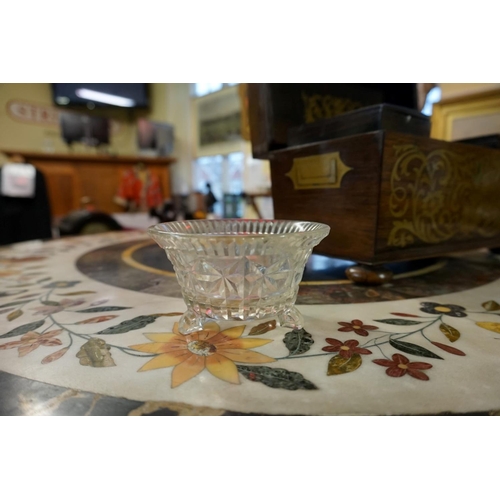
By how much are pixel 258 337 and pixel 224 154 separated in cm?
330

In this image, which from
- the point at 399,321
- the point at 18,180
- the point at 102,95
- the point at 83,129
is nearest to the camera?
the point at 399,321

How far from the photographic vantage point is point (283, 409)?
0.20 m

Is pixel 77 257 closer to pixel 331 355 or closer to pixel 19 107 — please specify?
pixel 331 355

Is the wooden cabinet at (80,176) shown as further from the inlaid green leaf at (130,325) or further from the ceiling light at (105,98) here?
the inlaid green leaf at (130,325)

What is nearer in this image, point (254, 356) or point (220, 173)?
point (254, 356)

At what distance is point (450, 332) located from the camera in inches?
12.2

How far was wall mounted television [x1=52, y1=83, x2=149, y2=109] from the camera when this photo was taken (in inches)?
127

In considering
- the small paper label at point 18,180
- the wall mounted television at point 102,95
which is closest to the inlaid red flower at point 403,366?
the small paper label at point 18,180

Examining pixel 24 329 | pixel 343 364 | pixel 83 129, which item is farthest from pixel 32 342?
pixel 83 129

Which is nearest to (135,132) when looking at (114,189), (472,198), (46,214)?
(114,189)

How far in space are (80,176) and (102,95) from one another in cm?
100

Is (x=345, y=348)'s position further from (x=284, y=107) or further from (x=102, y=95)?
(x=102, y=95)

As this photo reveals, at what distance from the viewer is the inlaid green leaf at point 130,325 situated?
0.31m

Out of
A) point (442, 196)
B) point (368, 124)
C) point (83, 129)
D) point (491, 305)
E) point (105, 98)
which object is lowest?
point (491, 305)
